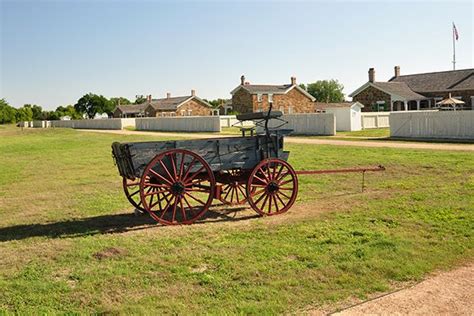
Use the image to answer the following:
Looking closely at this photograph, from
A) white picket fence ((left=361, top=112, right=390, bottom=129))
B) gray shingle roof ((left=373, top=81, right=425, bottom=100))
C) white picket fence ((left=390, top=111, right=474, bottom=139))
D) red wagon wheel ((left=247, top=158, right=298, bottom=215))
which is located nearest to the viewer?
red wagon wheel ((left=247, top=158, right=298, bottom=215))

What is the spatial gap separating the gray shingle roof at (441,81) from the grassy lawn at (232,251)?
42.2 metres

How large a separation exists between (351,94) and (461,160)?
4123cm

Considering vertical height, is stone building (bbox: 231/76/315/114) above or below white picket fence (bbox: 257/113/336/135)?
above

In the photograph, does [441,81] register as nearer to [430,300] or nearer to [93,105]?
[430,300]

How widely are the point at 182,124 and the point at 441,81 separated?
2643 centimetres

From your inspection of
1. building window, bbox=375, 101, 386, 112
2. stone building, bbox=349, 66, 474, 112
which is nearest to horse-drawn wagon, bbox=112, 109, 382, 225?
stone building, bbox=349, 66, 474, 112

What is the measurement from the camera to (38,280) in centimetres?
588

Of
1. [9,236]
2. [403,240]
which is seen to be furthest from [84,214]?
[403,240]

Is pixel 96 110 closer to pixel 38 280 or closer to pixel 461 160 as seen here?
pixel 461 160

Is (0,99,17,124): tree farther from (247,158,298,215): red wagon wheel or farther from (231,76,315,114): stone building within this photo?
(247,158,298,215): red wagon wheel

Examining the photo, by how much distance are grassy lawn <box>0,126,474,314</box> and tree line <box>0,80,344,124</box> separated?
90.3 m

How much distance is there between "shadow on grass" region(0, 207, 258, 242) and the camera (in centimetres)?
817

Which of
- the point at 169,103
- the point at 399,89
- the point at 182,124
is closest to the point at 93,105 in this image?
the point at 169,103

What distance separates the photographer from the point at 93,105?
114250 millimetres
